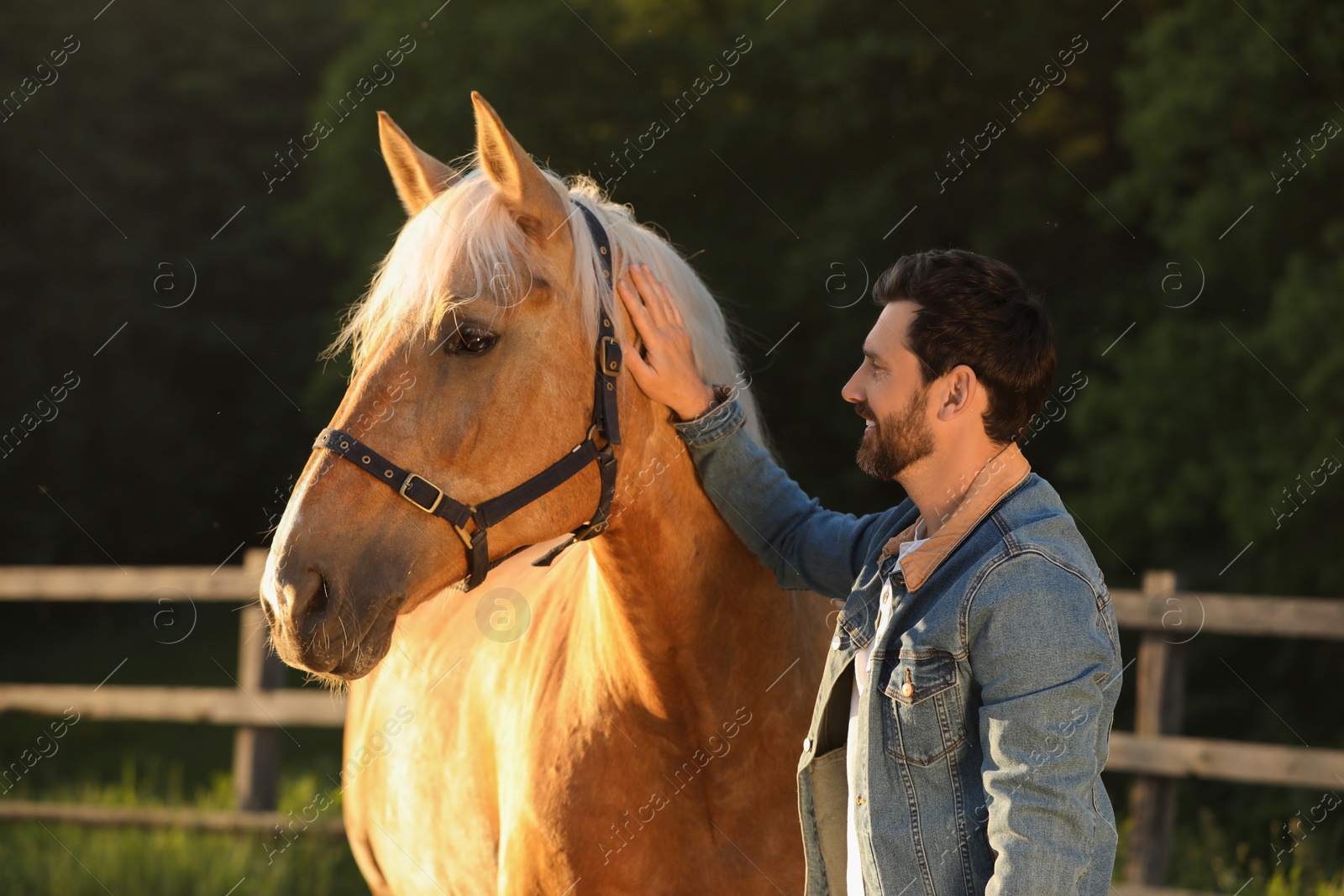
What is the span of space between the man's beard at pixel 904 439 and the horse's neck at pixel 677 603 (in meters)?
0.53

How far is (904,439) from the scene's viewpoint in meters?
1.63

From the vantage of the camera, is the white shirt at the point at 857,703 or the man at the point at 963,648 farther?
the white shirt at the point at 857,703

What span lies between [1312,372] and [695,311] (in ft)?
21.8

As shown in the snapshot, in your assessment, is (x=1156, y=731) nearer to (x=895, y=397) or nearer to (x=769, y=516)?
(x=769, y=516)

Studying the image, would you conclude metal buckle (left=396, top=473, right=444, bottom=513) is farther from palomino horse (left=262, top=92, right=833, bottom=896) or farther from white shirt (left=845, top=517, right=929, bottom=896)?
white shirt (left=845, top=517, right=929, bottom=896)

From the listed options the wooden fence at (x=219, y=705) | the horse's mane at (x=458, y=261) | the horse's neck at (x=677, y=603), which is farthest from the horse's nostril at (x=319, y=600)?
the wooden fence at (x=219, y=705)

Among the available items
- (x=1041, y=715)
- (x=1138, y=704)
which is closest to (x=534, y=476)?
(x=1041, y=715)

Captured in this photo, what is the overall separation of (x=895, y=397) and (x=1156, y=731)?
3.61 m

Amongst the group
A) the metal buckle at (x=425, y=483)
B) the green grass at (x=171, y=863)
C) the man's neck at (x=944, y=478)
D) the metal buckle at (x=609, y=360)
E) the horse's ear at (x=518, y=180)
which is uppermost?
the horse's ear at (x=518, y=180)

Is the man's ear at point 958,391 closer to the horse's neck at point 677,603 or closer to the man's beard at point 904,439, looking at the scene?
the man's beard at point 904,439

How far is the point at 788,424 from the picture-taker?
12.0m

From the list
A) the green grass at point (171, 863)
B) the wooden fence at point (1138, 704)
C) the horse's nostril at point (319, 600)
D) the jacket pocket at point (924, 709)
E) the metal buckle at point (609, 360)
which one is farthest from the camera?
the green grass at point (171, 863)

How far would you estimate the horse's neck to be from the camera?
209cm

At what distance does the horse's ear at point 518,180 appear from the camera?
6.12ft
